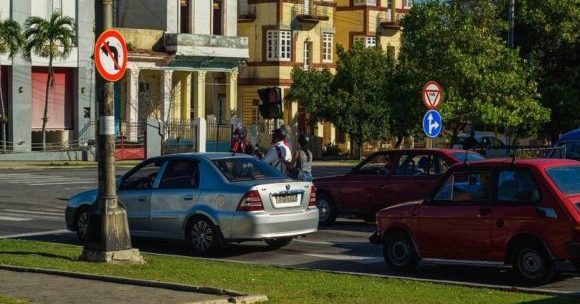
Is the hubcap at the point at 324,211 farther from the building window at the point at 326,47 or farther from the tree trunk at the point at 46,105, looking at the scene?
the building window at the point at 326,47

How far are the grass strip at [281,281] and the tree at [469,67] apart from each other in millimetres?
18143

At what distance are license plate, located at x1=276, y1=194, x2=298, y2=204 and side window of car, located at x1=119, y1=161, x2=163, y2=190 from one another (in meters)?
2.26

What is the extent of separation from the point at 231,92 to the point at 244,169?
4550 cm

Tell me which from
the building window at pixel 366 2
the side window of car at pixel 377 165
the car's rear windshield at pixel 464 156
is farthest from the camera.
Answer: the building window at pixel 366 2

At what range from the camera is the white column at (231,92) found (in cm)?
6162

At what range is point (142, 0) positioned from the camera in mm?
59219

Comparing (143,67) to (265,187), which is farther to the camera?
(143,67)

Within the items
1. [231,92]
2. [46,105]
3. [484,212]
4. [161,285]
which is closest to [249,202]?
[484,212]

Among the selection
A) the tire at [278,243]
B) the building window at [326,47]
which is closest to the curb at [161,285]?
the tire at [278,243]

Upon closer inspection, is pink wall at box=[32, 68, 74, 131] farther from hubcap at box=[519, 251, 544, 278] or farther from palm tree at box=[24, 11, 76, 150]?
hubcap at box=[519, 251, 544, 278]

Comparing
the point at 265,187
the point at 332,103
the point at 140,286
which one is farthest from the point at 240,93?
the point at 140,286

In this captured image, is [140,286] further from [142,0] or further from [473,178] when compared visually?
[142,0]

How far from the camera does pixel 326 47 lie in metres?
68.4

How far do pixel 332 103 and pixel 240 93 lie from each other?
7.26m
